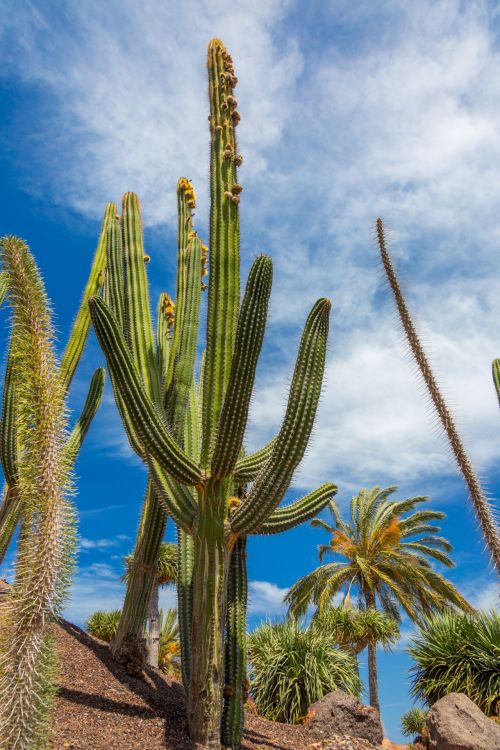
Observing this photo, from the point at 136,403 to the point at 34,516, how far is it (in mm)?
2269

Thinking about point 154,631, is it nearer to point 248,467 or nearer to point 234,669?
point 234,669

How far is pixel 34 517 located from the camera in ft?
12.8

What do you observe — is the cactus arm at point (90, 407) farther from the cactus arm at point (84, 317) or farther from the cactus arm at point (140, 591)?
the cactus arm at point (140, 591)

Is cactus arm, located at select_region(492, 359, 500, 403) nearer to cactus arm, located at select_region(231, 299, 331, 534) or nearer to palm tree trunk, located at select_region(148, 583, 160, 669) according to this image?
cactus arm, located at select_region(231, 299, 331, 534)

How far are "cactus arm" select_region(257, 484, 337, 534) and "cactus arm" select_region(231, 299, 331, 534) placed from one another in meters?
0.95

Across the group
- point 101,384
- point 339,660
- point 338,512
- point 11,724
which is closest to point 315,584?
point 338,512

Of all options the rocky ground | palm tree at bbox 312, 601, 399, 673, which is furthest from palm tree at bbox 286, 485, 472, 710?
the rocky ground

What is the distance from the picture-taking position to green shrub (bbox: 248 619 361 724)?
427 inches

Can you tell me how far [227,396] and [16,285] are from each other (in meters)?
2.49

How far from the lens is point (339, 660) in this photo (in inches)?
468

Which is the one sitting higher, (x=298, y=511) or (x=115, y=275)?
(x=115, y=275)

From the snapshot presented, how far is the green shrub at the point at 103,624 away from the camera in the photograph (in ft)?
48.9

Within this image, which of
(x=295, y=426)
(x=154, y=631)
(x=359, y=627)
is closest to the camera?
(x=295, y=426)

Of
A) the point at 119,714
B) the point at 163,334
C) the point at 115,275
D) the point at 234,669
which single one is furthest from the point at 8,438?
the point at 234,669
